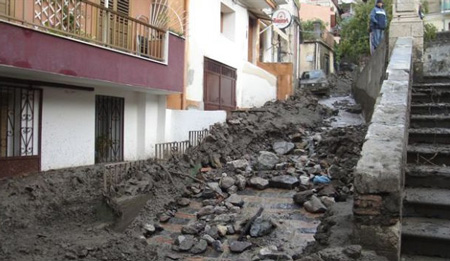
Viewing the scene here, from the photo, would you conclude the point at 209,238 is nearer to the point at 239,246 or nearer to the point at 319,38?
the point at 239,246

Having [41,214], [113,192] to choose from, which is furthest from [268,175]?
[41,214]

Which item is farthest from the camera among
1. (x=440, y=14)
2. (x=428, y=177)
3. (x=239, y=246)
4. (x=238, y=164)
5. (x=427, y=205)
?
(x=440, y=14)

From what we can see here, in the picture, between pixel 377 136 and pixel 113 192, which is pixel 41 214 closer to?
pixel 113 192

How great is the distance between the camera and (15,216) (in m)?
6.38

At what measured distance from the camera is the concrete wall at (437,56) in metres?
10.3

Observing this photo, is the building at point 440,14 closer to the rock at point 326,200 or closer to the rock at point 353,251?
the rock at point 326,200

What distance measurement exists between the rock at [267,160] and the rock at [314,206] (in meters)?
2.43

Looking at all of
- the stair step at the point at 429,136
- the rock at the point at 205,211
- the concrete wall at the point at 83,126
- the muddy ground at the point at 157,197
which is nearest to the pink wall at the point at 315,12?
the muddy ground at the point at 157,197

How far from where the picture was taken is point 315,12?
39281 millimetres

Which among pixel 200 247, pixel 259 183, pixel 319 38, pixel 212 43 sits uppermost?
pixel 319 38

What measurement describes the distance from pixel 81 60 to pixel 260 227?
14.2 ft

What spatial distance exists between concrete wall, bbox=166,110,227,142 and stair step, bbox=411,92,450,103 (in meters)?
6.15

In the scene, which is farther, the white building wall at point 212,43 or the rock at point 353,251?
the white building wall at point 212,43

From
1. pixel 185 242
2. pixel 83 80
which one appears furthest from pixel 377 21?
pixel 185 242
